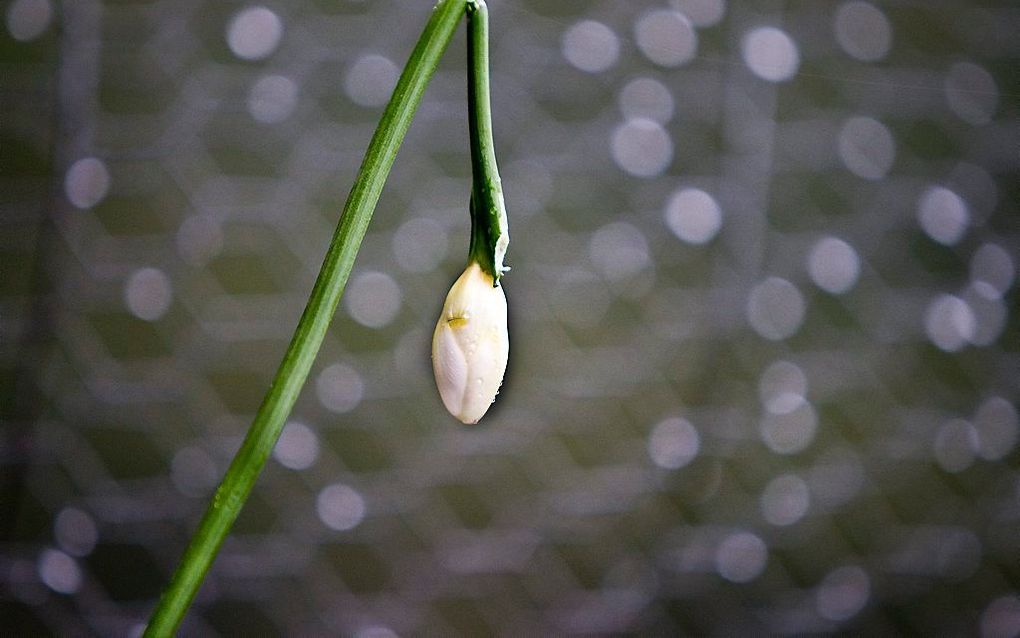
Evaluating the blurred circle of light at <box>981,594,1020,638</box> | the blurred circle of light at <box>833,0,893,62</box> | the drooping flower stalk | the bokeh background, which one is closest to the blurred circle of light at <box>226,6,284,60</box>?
the bokeh background

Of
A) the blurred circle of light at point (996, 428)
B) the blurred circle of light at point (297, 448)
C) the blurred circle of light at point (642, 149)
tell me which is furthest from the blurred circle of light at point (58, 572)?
the blurred circle of light at point (996, 428)

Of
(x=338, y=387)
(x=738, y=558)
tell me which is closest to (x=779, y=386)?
(x=738, y=558)

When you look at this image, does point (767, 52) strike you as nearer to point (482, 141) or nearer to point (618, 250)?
point (618, 250)

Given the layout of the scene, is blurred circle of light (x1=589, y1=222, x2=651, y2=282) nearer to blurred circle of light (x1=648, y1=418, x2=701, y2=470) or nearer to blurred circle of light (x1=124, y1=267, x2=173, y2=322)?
blurred circle of light (x1=648, y1=418, x2=701, y2=470)

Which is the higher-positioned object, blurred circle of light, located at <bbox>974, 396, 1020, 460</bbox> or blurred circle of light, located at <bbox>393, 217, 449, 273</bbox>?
blurred circle of light, located at <bbox>393, 217, 449, 273</bbox>

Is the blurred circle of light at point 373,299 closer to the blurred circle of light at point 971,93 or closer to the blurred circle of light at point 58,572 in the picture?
the blurred circle of light at point 58,572

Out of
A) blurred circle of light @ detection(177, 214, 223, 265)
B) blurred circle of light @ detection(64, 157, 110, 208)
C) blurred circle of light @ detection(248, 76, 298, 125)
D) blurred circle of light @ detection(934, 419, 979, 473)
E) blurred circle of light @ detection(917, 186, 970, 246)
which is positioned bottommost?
blurred circle of light @ detection(934, 419, 979, 473)
